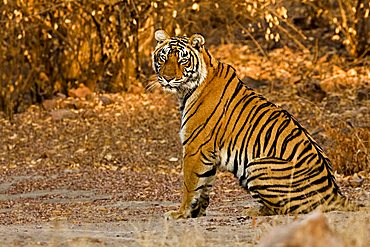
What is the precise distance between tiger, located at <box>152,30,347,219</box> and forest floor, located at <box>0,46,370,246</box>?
349 mm

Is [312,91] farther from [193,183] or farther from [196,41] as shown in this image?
[193,183]

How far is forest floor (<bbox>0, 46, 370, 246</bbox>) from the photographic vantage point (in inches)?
261

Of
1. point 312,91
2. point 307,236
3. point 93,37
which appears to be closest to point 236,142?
point 307,236

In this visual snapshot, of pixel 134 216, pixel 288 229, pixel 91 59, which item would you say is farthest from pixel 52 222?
pixel 91 59

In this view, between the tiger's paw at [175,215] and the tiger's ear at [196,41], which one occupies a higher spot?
the tiger's ear at [196,41]

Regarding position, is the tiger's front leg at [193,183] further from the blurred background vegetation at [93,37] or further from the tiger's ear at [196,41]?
the blurred background vegetation at [93,37]

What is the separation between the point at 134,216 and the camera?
8391 mm

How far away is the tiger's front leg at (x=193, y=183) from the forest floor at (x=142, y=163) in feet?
0.78

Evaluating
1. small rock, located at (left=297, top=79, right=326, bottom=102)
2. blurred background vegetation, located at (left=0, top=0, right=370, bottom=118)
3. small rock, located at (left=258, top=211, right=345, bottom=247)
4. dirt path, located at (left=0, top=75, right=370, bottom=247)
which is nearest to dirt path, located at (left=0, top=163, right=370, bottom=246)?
dirt path, located at (left=0, top=75, right=370, bottom=247)

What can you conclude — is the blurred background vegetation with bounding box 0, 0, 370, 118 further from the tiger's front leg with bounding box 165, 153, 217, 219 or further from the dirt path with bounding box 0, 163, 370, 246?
the tiger's front leg with bounding box 165, 153, 217, 219

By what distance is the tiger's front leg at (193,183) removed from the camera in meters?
8.07

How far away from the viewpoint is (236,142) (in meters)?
8.05

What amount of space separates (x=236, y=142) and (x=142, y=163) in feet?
17.3

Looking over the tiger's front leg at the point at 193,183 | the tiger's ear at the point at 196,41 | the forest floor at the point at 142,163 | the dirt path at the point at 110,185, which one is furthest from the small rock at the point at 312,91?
the tiger's front leg at the point at 193,183
